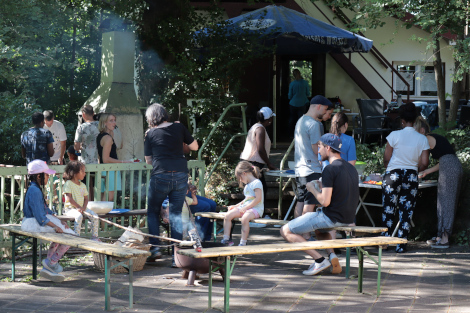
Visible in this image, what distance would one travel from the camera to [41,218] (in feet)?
20.8

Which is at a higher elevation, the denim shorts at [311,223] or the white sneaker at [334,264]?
the denim shorts at [311,223]

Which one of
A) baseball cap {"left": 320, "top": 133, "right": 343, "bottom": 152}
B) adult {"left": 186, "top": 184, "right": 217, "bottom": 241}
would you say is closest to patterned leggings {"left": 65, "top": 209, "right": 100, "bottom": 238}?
adult {"left": 186, "top": 184, "right": 217, "bottom": 241}

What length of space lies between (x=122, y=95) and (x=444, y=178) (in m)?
5.31

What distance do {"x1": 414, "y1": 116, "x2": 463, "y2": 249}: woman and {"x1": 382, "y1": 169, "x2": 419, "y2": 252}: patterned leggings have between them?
0.43m

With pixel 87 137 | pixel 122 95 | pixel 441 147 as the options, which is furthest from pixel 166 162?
pixel 122 95

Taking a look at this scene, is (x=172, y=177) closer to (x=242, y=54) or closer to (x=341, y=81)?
(x=242, y=54)

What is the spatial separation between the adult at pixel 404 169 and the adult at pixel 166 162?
2.74 m

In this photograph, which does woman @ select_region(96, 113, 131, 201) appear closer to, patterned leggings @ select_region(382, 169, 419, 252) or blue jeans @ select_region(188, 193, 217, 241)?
blue jeans @ select_region(188, 193, 217, 241)

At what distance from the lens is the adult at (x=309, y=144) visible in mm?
7359

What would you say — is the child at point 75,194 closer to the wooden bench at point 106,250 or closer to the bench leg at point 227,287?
the wooden bench at point 106,250

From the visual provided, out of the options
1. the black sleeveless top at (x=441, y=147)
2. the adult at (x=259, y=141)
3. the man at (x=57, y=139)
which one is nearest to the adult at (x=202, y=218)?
the adult at (x=259, y=141)

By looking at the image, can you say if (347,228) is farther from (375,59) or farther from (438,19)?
(375,59)

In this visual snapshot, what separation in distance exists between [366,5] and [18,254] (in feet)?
24.5

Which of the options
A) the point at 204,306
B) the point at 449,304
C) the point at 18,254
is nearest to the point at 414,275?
the point at 449,304
